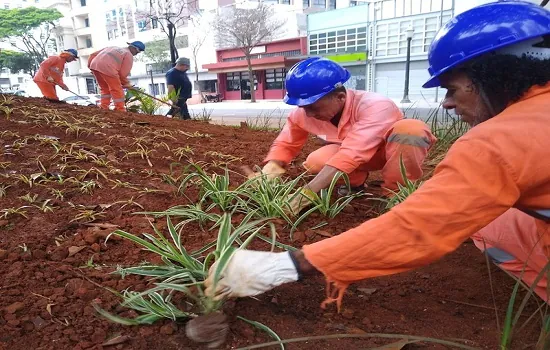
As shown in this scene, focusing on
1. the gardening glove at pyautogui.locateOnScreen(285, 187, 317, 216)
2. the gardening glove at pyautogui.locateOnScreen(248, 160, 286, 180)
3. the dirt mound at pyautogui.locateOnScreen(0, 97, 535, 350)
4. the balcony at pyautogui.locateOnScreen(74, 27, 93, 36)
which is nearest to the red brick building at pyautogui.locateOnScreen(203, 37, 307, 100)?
the balcony at pyautogui.locateOnScreen(74, 27, 93, 36)

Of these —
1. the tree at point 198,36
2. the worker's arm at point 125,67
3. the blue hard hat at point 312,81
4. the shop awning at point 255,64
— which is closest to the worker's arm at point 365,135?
the blue hard hat at point 312,81

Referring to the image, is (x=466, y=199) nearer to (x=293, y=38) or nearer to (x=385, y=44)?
(x=385, y=44)

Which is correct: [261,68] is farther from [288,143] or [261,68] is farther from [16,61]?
[288,143]

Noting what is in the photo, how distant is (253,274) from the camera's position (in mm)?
1244

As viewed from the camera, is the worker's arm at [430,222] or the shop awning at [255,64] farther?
the shop awning at [255,64]

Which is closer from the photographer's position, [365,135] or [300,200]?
[300,200]

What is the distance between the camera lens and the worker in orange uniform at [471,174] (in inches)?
41.3

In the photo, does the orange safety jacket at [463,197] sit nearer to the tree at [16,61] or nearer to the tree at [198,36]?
the tree at [198,36]

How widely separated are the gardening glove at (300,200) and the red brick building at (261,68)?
1012 inches

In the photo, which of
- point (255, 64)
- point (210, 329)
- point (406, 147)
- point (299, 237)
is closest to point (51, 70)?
point (406, 147)

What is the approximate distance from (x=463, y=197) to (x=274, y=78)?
2931 cm

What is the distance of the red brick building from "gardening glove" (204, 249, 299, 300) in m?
26.8

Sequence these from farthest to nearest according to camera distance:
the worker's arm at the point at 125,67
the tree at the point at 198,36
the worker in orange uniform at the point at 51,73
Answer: the tree at the point at 198,36 < the worker in orange uniform at the point at 51,73 < the worker's arm at the point at 125,67

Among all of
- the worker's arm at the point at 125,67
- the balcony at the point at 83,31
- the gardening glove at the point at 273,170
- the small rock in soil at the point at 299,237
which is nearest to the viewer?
the small rock in soil at the point at 299,237
